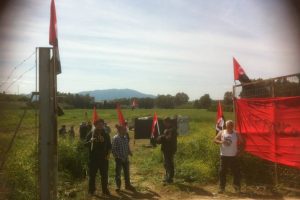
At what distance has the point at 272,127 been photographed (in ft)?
32.6

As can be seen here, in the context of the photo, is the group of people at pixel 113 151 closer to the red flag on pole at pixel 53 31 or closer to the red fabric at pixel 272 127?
the red fabric at pixel 272 127

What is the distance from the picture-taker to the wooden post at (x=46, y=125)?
574 cm

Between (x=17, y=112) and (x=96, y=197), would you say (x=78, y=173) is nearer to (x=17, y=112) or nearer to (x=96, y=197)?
(x=96, y=197)

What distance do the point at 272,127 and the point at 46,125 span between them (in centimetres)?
596

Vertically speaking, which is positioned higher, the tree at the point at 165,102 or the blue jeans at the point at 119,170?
the tree at the point at 165,102

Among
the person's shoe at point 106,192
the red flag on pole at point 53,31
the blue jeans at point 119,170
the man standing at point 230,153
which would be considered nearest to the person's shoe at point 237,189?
the man standing at point 230,153

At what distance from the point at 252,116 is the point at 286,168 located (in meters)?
1.57

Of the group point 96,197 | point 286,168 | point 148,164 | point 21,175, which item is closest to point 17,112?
point 21,175

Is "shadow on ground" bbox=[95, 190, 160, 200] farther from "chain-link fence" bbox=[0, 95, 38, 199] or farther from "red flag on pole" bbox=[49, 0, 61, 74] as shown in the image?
"red flag on pole" bbox=[49, 0, 61, 74]

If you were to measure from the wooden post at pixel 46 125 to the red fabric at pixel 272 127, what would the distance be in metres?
5.38

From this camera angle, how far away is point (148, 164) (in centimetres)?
1483

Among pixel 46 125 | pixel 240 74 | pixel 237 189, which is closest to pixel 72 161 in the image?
pixel 237 189

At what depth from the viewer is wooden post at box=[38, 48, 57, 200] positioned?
5.74m

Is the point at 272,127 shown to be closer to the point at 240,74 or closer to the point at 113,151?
the point at 240,74
